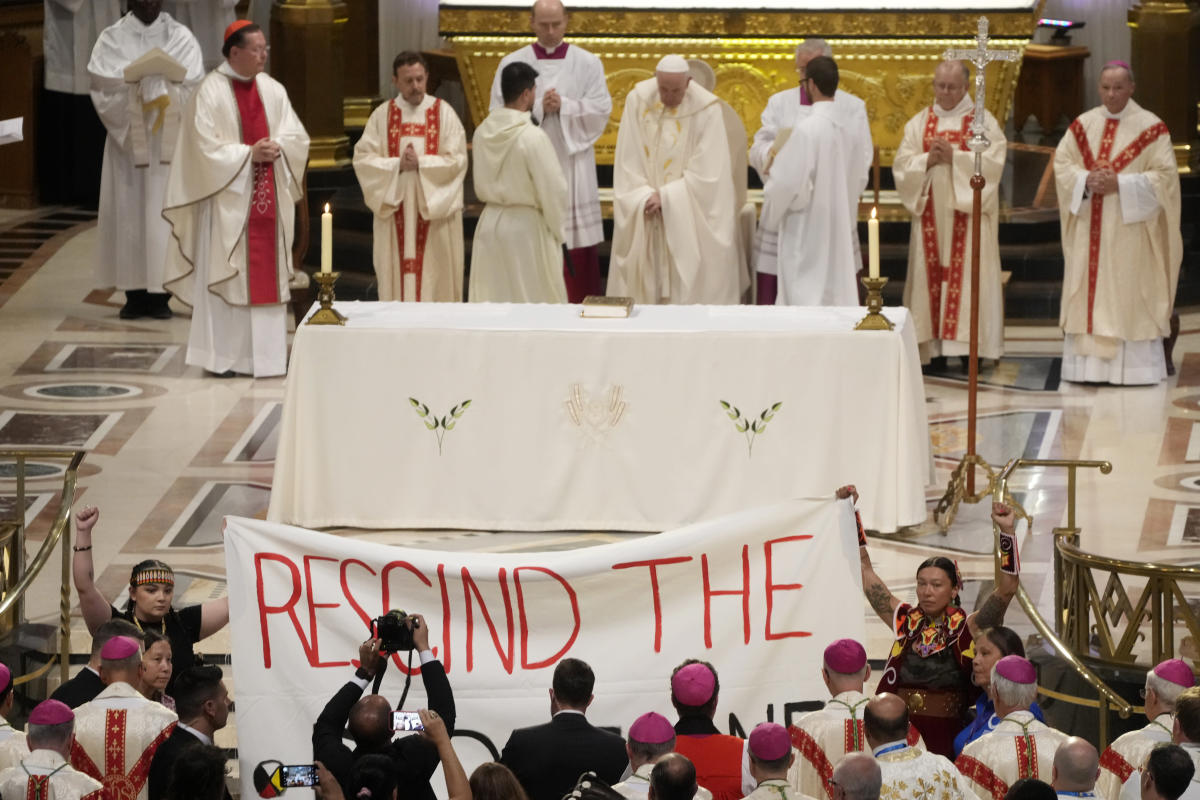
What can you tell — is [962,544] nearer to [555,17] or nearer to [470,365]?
[470,365]

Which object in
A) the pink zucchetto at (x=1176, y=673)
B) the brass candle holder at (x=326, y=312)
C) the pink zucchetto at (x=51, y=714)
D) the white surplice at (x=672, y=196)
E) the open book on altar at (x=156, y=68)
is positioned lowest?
the pink zucchetto at (x=1176, y=673)

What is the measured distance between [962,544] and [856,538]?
2.82 m

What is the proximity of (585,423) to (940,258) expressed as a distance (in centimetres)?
457

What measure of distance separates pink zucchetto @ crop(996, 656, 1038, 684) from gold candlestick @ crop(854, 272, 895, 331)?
150 inches

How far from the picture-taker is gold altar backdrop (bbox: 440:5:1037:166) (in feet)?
51.4

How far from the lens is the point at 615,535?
9.82 m

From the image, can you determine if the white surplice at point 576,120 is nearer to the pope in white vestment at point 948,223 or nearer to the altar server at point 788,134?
the altar server at point 788,134

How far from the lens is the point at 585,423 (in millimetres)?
9750

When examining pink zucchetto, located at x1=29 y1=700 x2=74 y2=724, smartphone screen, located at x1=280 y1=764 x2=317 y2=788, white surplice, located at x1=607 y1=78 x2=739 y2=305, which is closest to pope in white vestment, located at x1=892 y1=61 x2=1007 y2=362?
white surplice, located at x1=607 y1=78 x2=739 y2=305

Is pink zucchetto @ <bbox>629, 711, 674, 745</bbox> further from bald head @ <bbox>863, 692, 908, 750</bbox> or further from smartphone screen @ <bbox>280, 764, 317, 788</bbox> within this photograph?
smartphone screen @ <bbox>280, 764, 317, 788</bbox>

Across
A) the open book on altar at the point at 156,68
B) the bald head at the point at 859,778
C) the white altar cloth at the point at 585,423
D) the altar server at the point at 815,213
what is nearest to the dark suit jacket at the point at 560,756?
the bald head at the point at 859,778

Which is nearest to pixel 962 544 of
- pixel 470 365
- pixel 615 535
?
pixel 615 535

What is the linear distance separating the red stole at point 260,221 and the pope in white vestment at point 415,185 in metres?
0.60

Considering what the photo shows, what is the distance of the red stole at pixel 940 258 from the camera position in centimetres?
1338
